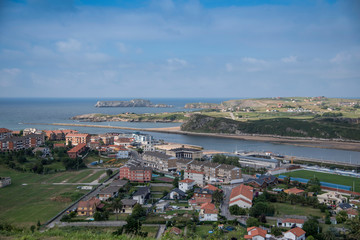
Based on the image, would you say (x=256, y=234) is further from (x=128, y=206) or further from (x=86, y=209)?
(x=86, y=209)

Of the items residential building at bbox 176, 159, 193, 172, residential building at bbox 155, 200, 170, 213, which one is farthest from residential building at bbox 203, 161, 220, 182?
residential building at bbox 155, 200, 170, 213

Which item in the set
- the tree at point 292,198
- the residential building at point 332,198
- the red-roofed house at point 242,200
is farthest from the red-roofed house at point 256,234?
the residential building at point 332,198

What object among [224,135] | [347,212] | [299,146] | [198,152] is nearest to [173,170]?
[198,152]

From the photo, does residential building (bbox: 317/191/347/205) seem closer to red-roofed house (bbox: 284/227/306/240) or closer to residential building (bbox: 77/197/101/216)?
red-roofed house (bbox: 284/227/306/240)

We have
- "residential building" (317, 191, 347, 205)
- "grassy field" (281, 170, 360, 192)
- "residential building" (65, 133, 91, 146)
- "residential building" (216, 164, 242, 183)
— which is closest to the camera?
"residential building" (317, 191, 347, 205)

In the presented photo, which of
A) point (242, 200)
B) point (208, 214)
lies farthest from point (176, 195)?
point (242, 200)

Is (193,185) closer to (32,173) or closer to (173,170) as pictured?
(173,170)
